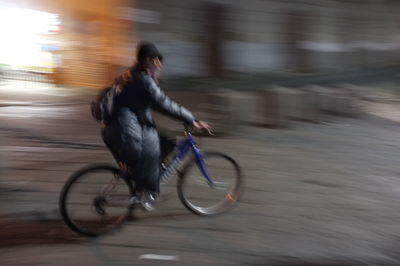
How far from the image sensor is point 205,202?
5305 mm

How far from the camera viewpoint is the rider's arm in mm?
4488

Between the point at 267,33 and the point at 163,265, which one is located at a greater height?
the point at 267,33

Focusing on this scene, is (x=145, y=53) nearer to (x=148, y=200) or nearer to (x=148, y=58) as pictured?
(x=148, y=58)

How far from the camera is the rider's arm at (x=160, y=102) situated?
14.7ft

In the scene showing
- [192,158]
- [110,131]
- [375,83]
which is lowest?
[375,83]

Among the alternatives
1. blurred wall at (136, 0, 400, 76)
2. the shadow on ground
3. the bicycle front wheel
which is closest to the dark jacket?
the bicycle front wheel

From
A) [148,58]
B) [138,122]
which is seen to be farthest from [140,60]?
[138,122]

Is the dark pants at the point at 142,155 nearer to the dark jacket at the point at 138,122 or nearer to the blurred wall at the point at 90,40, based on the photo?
the dark jacket at the point at 138,122

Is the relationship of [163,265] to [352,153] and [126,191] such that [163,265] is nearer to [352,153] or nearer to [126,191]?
[126,191]

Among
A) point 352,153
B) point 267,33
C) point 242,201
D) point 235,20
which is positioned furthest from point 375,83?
point 242,201

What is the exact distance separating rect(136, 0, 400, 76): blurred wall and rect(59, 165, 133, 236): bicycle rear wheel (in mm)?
8259

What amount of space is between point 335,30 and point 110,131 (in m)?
11.3

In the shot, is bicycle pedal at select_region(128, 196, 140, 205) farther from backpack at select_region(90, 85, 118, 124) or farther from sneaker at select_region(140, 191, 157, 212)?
backpack at select_region(90, 85, 118, 124)

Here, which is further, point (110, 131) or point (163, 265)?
point (110, 131)
